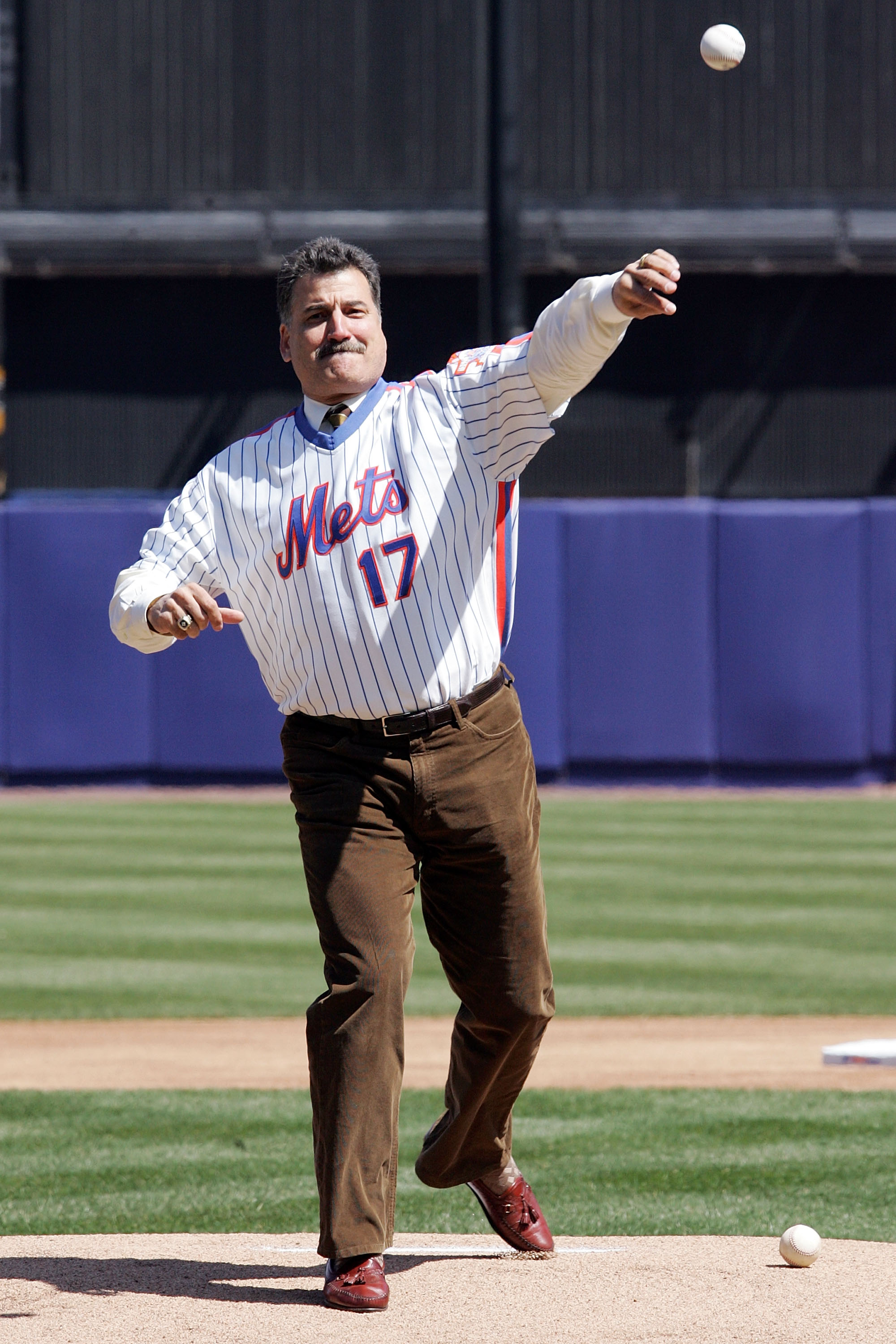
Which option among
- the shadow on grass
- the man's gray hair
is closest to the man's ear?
the man's gray hair

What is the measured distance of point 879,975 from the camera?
27.4 ft

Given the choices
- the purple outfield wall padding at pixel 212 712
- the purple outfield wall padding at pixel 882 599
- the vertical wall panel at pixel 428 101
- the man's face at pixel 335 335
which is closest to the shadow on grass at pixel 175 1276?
the man's face at pixel 335 335

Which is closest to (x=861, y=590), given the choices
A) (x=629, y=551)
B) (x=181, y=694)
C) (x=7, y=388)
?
(x=629, y=551)

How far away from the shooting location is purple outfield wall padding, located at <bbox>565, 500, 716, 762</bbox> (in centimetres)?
1583

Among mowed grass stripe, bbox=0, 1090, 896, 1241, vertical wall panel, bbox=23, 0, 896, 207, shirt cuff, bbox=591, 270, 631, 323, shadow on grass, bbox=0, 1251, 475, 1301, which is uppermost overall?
vertical wall panel, bbox=23, 0, 896, 207

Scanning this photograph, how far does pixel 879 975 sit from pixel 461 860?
503cm

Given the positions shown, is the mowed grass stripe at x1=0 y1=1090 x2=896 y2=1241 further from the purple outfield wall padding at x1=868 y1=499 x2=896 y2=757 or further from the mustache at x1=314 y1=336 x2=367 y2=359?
the purple outfield wall padding at x1=868 y1=499 x2=896 y2=757

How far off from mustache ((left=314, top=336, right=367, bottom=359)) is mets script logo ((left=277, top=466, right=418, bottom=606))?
25 cm

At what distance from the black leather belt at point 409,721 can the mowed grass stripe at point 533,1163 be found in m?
1.47

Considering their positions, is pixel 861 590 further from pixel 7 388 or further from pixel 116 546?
pixel 7 388

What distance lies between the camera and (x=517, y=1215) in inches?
156

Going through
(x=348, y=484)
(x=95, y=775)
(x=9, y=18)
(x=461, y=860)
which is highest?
(x=9, y=18)

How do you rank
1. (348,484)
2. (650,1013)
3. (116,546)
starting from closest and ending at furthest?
(348,484)
(650,1013)
(116,546)

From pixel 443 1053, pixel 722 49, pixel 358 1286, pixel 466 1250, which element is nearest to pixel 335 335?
pixel 722 49
